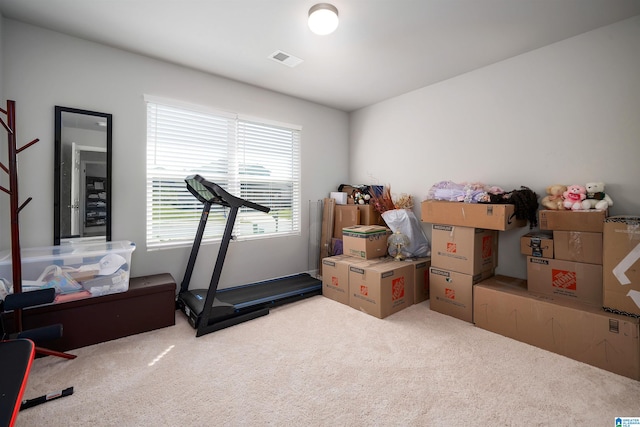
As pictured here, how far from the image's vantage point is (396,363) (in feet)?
6.77

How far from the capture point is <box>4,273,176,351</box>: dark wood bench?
2.13 metres

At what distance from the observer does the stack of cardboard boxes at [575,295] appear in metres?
1.94

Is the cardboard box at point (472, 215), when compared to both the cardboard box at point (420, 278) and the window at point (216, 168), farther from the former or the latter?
the window at point (216, 168)

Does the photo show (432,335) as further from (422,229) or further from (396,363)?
(422,229)

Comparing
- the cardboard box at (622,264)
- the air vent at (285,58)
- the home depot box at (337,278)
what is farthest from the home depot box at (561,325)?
the air vent at (285,58)

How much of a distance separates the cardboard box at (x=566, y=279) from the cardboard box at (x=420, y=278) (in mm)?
1034

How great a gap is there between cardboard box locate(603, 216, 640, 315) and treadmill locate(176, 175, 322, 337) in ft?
8.54

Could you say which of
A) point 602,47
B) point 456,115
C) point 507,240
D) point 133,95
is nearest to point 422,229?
point 507,240

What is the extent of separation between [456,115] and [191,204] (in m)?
3.32

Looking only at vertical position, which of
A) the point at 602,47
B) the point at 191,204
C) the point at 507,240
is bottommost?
the point at 507,240

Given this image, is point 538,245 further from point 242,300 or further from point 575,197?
point 242,300

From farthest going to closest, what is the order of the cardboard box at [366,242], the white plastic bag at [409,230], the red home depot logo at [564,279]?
the white plastic bag at [409,230] → the cardboard box at [366,242] → the red home depot logo at [564,279]

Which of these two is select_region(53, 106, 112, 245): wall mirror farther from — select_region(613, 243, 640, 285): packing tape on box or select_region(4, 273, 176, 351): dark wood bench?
select_region(613, 243, 640, 285): packing tape on box

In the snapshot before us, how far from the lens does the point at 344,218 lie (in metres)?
4.09
